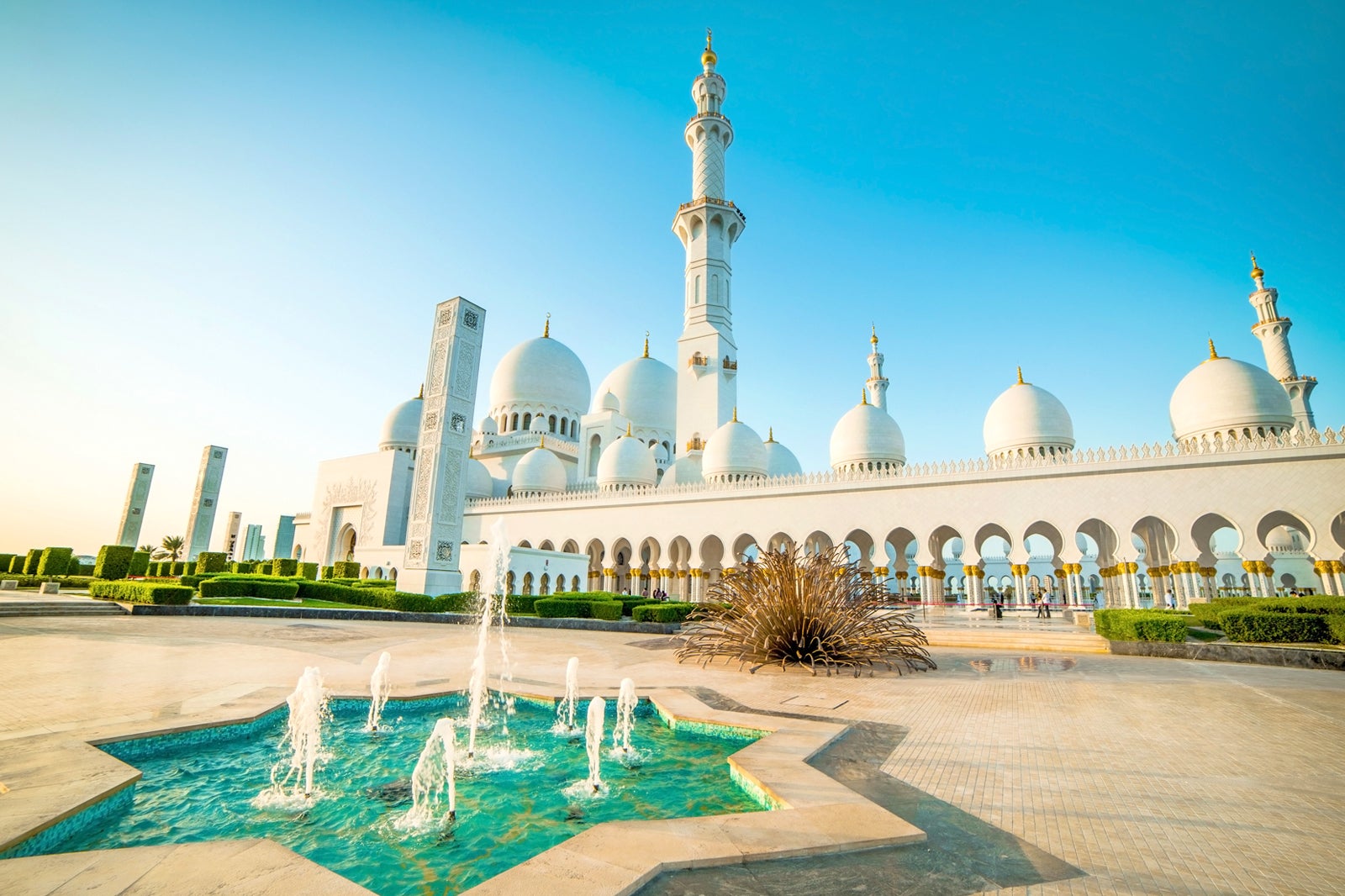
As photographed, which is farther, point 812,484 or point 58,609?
point 812,484

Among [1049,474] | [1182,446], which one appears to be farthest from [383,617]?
[1182,446]

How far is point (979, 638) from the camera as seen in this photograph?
1201 cm

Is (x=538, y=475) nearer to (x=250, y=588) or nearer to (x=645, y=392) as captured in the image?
(x=645, y=392)

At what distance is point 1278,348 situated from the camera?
25.6 metres

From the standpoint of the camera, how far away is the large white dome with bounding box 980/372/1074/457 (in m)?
21.8

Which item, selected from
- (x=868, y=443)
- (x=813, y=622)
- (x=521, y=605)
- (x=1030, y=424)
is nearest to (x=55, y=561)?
(x=521, y=605)

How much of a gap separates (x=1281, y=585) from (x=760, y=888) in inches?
1617

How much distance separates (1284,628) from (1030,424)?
1362 centimetres

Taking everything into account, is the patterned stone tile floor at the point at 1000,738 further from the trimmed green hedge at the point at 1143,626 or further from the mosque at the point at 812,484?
the mosque at the point at 812,484

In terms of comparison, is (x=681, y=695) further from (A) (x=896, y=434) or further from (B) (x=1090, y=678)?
(A) (x=896, y=434)

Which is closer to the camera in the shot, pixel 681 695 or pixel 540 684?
pixel 681 695

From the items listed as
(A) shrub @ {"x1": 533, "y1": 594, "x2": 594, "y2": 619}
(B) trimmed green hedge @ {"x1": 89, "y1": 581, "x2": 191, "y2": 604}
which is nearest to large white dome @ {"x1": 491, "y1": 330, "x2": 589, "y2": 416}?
(A) shrub @ {"x1": 533, "y1": 594, "x2": 594, "y2": 619}

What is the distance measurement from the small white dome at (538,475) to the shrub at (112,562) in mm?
14029

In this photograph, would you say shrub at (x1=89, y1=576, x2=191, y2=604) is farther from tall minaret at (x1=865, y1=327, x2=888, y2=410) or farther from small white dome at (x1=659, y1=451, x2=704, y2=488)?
tall minaret at (x1=865, y1=327, x2=888, y2=410)
